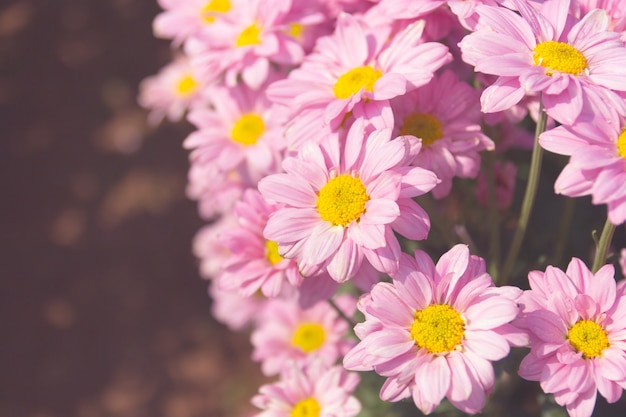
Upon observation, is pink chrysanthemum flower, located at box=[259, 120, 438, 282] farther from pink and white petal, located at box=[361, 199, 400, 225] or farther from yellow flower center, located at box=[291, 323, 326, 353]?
yellow flower center, located at box=[291, 323, 326, 353]

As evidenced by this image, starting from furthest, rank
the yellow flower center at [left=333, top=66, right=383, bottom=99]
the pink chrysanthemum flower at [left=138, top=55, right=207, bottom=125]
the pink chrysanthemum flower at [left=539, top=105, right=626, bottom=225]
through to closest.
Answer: the pink chrysanthemum flower at [left=138, top=55, right=207, bottom=125], the yellow flower center at [left=333, top=66, right=383, bottom=99], the pink chrysanthemum flower at [left=539, top=105, right=626, bottom=225]

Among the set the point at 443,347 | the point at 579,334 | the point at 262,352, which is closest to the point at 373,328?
the point at 443,347

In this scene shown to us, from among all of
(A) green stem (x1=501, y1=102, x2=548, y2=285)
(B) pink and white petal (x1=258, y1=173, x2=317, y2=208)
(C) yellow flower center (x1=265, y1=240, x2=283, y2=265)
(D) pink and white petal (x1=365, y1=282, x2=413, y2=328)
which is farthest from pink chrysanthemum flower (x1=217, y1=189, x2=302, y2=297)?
(A) green stem (x1=501, y1=102, x2=548, y2=285)

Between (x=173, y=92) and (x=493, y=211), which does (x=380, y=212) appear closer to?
(x=493, y=211)

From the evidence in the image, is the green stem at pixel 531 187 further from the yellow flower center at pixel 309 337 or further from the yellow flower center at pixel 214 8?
the yellow flower center at pixel 214 8

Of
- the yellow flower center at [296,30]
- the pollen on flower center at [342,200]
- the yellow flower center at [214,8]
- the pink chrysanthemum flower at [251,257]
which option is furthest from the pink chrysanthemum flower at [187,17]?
the pollen on flower center at [342,200]
